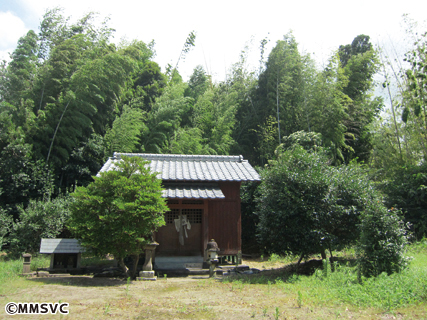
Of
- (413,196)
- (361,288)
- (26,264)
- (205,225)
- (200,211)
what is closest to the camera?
(361,288)

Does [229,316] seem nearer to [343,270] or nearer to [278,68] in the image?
[343,270]

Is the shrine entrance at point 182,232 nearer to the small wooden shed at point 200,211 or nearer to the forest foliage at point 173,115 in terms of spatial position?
the small wooden shed at point 200,211

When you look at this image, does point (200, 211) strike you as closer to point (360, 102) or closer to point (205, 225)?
point (205, 225)

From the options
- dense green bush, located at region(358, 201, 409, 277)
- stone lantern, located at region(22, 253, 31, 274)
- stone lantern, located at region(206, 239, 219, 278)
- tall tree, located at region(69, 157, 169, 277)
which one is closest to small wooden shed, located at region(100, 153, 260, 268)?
stone lantern, located at region(206, 239, 219, 278)

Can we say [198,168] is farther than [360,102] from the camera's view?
No

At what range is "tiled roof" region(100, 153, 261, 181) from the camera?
34.2 feet

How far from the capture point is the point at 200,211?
11.1 m

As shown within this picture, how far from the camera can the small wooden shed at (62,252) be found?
8940 mm

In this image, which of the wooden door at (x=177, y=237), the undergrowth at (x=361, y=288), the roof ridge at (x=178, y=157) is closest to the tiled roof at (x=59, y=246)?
the wooden door at (x=177, y=237)

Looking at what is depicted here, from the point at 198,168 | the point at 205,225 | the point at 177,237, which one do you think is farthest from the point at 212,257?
the point at 198,168

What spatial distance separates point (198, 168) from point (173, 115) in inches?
216

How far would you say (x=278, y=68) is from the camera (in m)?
17.4

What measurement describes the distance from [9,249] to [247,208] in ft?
29.6

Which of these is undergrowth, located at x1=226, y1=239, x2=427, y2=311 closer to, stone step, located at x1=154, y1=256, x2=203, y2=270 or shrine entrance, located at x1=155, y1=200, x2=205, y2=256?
stone step, located at x1=154, y1=256, x2=203, y2=270
